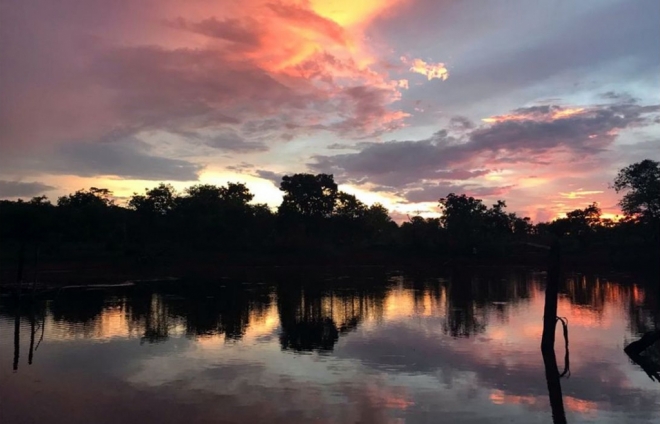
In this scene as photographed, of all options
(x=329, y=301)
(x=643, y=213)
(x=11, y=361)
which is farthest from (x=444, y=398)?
(x=643, y=213)

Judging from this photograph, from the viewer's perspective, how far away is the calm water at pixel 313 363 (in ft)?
31.1

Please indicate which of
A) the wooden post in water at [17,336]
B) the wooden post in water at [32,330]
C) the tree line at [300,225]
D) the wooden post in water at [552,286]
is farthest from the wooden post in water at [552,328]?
the tree line at [300,225]

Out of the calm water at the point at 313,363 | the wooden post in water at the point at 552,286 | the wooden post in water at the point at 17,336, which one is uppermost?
the wooden post in water at the point at 552,286

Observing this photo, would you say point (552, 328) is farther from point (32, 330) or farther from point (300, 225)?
point (300, 225)

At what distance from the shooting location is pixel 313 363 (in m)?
13.1

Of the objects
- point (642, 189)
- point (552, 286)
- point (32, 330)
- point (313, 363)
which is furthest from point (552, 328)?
point (642, 189)

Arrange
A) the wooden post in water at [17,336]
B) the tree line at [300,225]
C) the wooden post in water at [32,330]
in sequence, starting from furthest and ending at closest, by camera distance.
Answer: the tree line at [300,225] → the wooden post in water at [32,330] → the wooden post in water at [17,336]

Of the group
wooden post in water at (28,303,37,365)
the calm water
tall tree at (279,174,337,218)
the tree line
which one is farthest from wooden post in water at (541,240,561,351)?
tall tree at (279,174,337,218)

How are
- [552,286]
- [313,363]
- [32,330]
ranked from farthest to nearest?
1. [32,330]
2. [313,363]
3. [552,286]

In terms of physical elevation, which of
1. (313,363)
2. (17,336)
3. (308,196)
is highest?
(308,196)

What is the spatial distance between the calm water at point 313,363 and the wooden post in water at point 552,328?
199mm

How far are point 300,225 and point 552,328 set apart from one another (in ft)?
187

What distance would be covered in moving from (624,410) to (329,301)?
17807 mm

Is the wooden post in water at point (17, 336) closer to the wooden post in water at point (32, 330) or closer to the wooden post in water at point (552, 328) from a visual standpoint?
the wooden post in water at point (32, 330)
